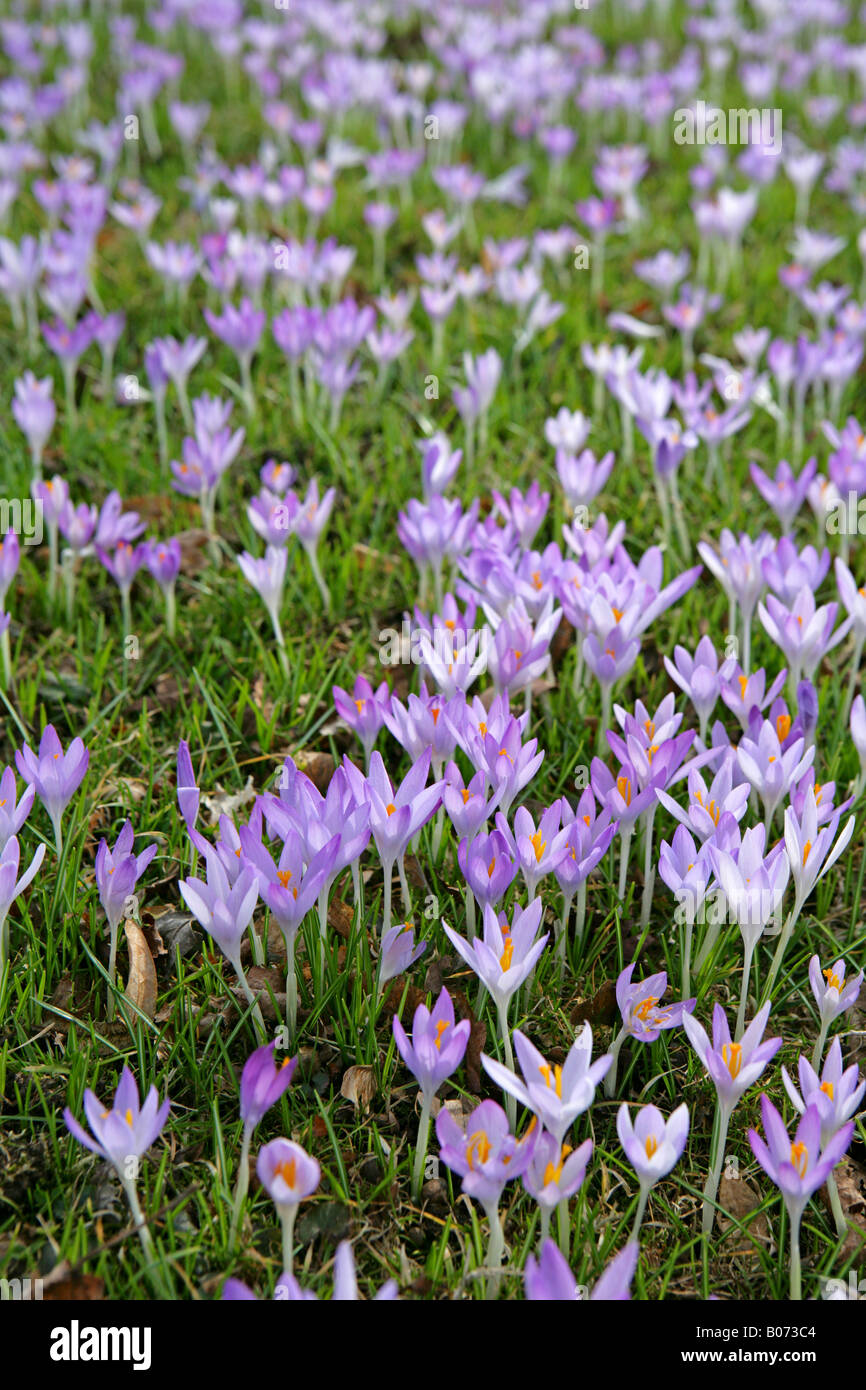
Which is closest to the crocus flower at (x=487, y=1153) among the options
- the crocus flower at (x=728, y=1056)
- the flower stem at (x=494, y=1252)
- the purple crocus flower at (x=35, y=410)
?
the flower stem at (x=494, y=1252)

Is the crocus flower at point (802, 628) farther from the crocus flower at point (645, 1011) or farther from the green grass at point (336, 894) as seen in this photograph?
the crocus flower at point (645, 1011)

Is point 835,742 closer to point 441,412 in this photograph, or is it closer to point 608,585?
point 608,585

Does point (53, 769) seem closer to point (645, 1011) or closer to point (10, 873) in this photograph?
point (10, 873)

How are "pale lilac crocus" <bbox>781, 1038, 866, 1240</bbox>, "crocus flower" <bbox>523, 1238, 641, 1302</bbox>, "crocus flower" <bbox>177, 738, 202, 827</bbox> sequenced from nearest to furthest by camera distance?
"crocus flower" <bbox>523, 1238, 641, 1302</bbox>
"pale lilac crocus" <bbox>781, 1038, 866, 1240</bbox>
"crocus flower" <bbox>177, 738, 202, 827</bbox>

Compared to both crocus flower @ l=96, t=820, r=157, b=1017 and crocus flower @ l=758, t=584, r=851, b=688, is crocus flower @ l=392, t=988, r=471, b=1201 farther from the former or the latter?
crocus flower @ l=758, t=584, r=851, b=688

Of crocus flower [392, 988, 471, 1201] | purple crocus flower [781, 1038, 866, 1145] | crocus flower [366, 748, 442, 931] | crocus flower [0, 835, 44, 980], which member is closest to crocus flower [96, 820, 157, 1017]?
crocus flower [0, 835, 44, 980]

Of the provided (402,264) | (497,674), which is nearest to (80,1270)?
(497,674)
